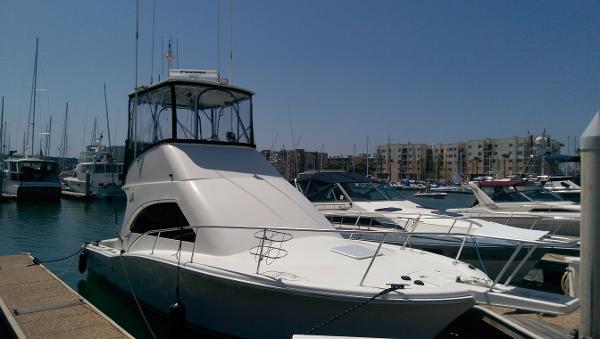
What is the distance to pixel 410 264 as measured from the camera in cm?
601

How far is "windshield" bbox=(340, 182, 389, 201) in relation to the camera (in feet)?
41.6

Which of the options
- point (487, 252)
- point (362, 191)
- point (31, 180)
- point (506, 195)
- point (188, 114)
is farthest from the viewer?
point (31, 180)

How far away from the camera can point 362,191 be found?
13.0 metres

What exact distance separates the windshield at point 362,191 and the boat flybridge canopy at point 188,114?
4644 mm

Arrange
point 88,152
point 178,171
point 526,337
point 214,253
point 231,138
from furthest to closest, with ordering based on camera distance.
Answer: point 88,152 → point 231,138 → point 178,171 → point 214,253 → point 526,337

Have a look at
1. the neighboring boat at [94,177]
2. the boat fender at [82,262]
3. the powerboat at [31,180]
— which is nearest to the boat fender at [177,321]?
the boat fender at [82,262]

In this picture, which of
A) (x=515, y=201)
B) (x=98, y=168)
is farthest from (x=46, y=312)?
(x=98, y=168)

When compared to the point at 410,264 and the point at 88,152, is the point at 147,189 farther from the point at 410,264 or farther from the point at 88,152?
the point at 88,152

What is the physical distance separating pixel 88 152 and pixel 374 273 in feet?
158

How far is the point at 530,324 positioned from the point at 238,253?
4297 millimetres

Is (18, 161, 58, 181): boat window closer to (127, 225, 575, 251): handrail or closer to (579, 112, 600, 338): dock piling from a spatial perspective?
(127, 225, 575, 251): handrail

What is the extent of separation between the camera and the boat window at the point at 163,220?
6.79m

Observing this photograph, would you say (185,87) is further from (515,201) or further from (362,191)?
(515,201)

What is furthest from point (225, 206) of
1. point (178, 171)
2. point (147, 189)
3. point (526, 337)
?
point (526, 337)
